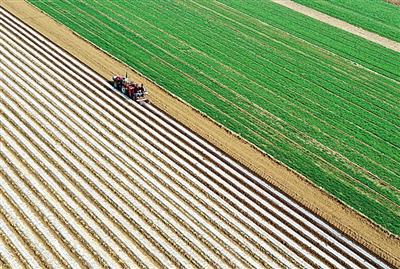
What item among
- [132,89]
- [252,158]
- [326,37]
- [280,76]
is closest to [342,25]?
[326,37]

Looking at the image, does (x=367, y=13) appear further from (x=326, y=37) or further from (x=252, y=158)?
(x=252, y=158)

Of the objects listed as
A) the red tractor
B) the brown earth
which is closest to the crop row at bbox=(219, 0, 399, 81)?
the brown earth

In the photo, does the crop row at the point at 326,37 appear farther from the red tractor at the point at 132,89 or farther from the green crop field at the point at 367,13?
the red tractor at the point at 132,89

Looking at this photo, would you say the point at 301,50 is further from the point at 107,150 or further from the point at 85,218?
the point at 85,218

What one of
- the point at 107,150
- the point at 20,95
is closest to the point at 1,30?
the point at 20,95

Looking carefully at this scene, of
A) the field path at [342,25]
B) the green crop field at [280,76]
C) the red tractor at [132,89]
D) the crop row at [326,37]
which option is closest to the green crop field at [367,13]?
the field path at [342,25]

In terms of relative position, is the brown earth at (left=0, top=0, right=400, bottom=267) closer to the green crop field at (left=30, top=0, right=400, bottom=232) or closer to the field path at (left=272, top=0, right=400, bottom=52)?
the green crop field at (left=30, top=0, right=400, bottom=232)
